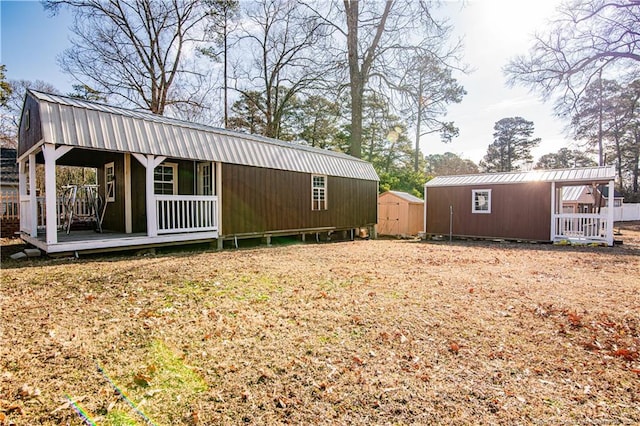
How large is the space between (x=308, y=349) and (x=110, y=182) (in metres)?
9.19

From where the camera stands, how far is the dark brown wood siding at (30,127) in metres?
6.83

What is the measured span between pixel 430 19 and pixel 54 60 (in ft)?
60.5

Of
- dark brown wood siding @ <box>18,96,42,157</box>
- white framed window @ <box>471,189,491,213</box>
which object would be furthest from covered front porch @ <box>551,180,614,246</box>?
dark brown wood siding @ <box>18,96,42,157</box>

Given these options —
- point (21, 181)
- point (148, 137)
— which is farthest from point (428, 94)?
point (21, 181)

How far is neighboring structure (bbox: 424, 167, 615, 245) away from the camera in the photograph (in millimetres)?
12398

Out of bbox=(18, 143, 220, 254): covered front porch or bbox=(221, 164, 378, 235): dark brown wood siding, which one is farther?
bbox=(221, 164, 378, 235): dark brown wood siding

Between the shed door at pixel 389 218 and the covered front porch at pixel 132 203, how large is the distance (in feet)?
34.2

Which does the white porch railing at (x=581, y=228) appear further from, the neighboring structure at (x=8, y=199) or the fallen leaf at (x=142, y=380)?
the neighboring structure at (x=8, y=199)

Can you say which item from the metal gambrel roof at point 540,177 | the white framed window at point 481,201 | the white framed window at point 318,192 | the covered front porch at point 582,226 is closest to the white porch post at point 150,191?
the white framed window at point 318,192

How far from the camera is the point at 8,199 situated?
11797 mm

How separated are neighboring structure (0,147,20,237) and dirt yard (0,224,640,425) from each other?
8114 millimetres

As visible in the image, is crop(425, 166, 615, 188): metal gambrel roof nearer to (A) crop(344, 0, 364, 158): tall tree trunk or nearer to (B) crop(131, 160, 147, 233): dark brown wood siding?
(A) crop(344, 0, 364, 158): tall tree trunk

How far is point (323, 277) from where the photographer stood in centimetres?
568

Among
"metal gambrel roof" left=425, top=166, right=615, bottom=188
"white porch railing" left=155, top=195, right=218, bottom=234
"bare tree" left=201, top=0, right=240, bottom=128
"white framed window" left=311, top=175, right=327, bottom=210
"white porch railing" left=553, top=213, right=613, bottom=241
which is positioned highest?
"bare tree" left=201, top=0, right=240, bottom=128
